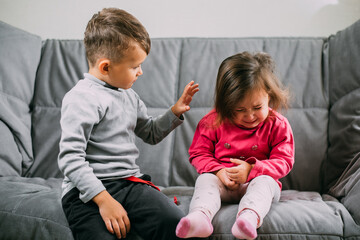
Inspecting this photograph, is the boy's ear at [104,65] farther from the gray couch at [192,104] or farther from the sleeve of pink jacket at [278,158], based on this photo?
the sleeve of pink jacket at [278,158]

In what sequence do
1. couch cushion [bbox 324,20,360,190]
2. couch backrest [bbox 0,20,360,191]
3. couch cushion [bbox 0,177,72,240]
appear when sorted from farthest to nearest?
1. couch backrest [bbox 0,20,360,191]
2. couch cushion [bbox 324,20,360,190]
3. couch cushion [bbox 0,177,72,240]

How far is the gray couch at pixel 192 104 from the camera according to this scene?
Result: 1.39 metres

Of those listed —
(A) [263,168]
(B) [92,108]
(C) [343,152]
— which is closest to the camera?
(B) [92,108]

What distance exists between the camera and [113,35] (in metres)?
1.08

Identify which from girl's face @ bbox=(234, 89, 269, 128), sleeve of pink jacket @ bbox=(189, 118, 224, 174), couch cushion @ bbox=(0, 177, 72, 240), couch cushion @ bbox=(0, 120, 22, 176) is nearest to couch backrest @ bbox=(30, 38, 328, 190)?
couch cushion @ bbox=(0, 120, 22, 176)

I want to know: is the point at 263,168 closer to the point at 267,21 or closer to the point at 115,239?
the point at 115,239

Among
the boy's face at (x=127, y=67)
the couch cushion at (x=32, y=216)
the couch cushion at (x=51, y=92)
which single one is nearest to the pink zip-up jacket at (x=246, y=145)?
the boy's face at (x=127, y=67)

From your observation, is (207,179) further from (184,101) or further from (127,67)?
(127,67)

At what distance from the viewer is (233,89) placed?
1.20m

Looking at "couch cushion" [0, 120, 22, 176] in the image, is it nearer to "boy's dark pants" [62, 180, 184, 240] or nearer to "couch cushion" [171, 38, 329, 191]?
"boy's dark pants" [62, 180, 184, 240]

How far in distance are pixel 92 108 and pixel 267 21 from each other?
4.33ft

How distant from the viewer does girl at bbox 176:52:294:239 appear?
3.76ft

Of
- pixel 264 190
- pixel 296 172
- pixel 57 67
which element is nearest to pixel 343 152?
pixel 296 172

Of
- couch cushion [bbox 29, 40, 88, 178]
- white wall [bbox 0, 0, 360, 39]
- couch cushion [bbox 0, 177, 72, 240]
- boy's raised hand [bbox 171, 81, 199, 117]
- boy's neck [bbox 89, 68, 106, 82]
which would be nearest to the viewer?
couch cushion [bbox 0, 177, 72, 240]
